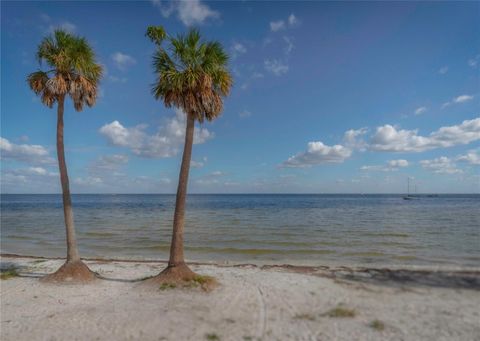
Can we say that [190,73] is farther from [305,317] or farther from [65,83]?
[305,317]

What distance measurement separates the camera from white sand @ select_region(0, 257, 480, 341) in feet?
23.6

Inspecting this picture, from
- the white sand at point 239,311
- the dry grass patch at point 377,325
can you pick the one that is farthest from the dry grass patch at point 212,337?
the dry grass patch at point 377,325

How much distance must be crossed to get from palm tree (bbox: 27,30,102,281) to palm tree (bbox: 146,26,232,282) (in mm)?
2819

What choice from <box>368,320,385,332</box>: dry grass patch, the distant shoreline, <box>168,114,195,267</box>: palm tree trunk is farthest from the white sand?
the distant shoreline

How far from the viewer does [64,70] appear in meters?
11.4

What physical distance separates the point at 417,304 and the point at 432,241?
15.8 meters

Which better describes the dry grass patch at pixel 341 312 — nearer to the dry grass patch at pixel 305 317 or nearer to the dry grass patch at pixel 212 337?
the dry grass patch at pixel 305 317

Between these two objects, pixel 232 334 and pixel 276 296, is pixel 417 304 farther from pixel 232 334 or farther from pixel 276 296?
pixel 232 334

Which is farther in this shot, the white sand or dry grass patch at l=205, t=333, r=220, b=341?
the white sand

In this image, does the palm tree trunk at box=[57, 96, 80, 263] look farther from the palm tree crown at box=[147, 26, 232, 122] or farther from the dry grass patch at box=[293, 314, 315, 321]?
the dry grass patch at box=[293, 314, 315, 321]

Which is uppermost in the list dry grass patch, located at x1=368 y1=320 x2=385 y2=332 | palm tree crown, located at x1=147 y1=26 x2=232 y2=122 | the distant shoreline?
palm tree crown, located at x1=147 y1=26 x2=232 y2=122

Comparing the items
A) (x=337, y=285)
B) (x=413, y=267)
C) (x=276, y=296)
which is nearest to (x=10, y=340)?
(x=276, y=296)

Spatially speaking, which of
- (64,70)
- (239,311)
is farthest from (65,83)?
(239,311)

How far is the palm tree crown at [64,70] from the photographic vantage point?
36.8 feet
